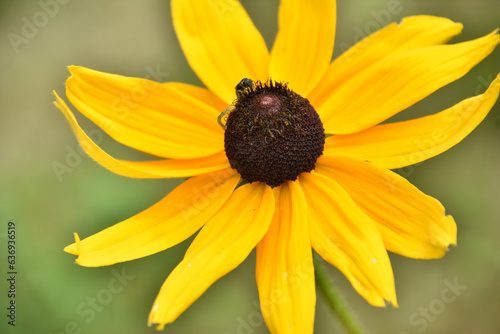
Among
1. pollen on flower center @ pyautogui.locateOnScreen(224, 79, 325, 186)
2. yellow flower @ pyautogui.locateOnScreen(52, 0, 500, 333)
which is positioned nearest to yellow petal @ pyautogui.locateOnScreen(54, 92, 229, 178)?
yellow flower @ pyautogui.locateOnScreen(52, 0, 500, 333)

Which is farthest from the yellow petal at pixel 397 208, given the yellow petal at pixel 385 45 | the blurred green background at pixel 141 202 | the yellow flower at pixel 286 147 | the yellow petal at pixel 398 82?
the blurred green background at pixel 141 202

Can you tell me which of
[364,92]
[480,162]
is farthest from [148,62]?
[480,162]

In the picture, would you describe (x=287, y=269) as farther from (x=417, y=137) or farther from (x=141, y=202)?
(x=141, y=202)

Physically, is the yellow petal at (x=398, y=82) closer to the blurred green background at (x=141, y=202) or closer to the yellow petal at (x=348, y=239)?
the yellow petal at (x=348, y=239)

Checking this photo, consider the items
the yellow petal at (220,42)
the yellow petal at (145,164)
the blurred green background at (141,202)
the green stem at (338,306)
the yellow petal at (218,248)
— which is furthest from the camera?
the blurred green background at (141,202)

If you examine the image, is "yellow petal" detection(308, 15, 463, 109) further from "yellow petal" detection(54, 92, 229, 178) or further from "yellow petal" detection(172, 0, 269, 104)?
"yellow petal" detection(54, 92, 229, 178)

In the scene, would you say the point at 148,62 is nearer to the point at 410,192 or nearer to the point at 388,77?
the point at 388,77

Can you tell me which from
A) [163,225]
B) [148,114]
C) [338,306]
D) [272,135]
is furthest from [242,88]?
[338,306]

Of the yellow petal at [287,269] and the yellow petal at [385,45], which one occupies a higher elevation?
the yellow petal at [385,45]
